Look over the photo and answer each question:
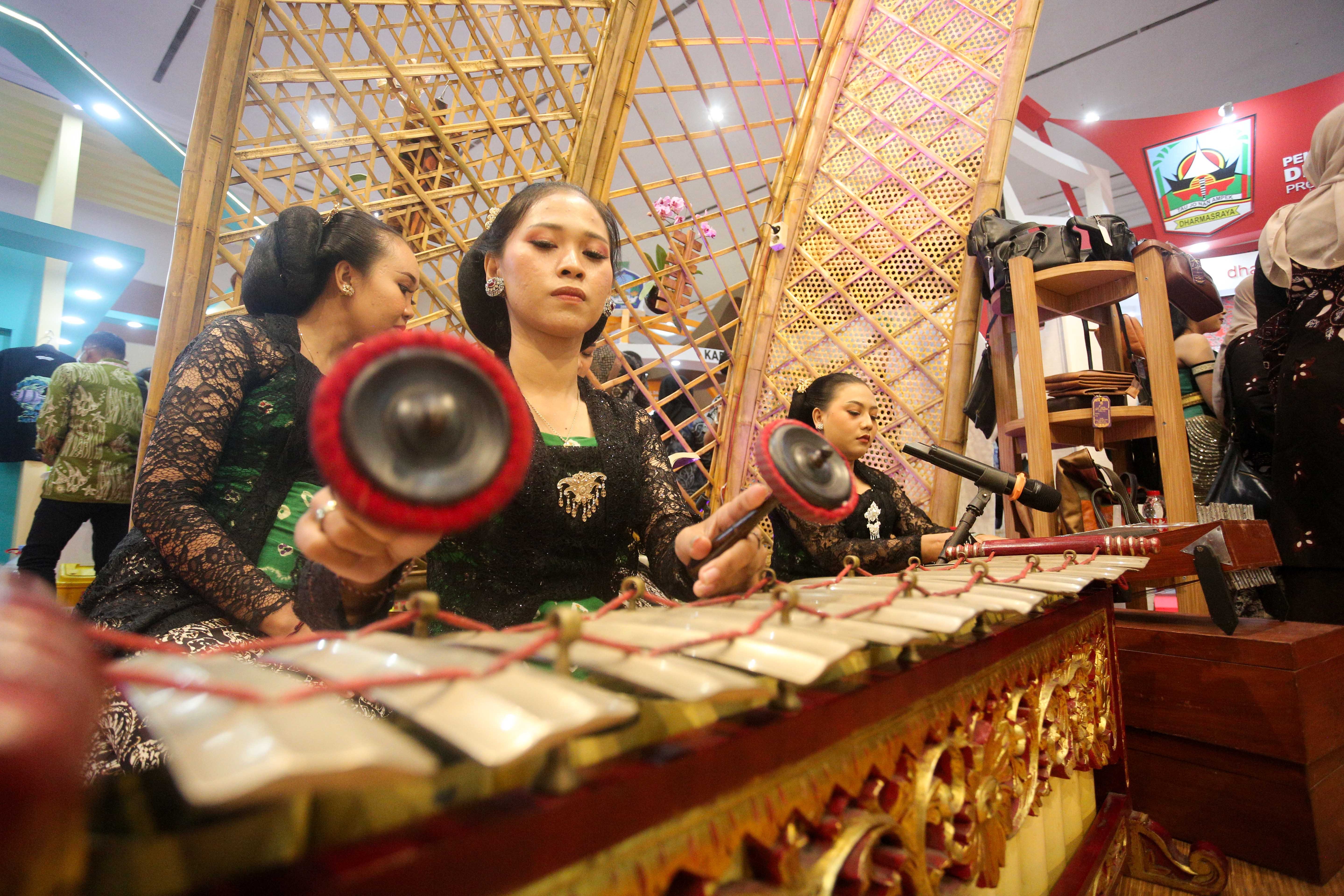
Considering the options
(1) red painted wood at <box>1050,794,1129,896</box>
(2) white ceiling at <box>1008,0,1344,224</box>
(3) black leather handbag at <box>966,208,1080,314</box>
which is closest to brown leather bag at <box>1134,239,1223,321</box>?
(3) black leather handbag at <box>966,208,1080,314</box>

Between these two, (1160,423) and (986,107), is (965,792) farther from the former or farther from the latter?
(986,107)

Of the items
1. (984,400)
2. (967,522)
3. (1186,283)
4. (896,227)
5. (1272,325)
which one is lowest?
(967,522)

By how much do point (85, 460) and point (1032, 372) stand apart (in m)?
3.39

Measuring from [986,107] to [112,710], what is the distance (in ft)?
10.8

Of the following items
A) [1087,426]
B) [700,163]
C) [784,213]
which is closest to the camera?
[1087,426]

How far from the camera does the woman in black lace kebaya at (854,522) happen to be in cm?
176

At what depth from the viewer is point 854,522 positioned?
1909mm

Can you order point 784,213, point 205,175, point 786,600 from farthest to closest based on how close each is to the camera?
point 784,213 → point 205,175 → point 786,600

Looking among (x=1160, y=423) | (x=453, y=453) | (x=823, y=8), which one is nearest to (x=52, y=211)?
(x=823, y=8)

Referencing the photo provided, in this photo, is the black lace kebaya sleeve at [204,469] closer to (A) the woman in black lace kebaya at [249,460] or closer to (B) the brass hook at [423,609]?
(A) the woman in black lace kebaya at [249,460]

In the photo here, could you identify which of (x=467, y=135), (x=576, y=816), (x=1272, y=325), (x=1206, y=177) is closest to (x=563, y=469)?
(x=576, y=816)

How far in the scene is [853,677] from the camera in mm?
510

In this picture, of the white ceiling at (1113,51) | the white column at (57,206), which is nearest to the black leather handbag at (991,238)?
the white ceiling at (1113,51)

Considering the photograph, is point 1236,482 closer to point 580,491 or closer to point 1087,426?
point 1087,426
